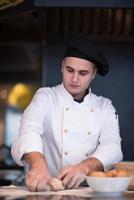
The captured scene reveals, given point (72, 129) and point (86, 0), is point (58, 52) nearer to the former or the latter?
point (86, 0)

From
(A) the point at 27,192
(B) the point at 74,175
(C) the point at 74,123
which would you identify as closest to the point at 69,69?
(C) the point at 74,123

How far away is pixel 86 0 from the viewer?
2980mm

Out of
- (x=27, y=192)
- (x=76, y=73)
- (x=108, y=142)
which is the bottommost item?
(x=27, y=192)

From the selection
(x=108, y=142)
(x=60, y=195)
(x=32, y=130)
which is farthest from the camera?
(x=108, y=142)

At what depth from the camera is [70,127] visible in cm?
242

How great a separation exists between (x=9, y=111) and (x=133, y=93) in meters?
1.59

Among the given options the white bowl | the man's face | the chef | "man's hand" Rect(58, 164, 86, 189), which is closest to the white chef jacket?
the chef

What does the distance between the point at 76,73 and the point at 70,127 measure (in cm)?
28

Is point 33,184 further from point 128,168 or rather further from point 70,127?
point 70,127

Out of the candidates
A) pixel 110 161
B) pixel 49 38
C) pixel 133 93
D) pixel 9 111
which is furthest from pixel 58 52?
pixel 110 161

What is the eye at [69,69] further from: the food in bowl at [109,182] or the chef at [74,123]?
the food in bowl at [109,182]

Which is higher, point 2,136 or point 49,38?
point 49,38

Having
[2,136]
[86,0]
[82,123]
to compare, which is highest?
[86,0]

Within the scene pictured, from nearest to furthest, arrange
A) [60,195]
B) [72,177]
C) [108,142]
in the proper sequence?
[60,195] < [72,177] < [108,142]
